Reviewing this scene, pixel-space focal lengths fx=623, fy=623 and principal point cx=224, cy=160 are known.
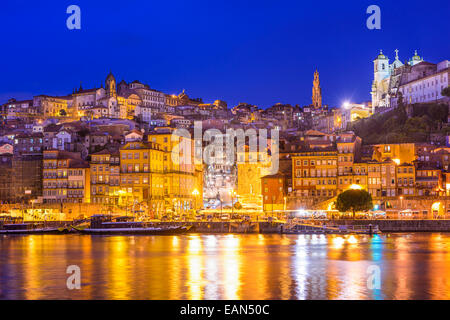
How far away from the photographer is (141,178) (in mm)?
80438

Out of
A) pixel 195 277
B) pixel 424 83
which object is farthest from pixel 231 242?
pixel 424 83

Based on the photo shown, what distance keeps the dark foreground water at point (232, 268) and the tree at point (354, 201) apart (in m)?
6.57

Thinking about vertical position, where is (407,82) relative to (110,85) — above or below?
below

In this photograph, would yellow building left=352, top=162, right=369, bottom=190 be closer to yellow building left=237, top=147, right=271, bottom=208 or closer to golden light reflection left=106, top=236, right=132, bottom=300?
yellow building left=237, top=147, right=271, bottom=208

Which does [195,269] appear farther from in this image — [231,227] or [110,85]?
[110,85]

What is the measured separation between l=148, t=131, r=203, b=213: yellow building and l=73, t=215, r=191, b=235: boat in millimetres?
10324

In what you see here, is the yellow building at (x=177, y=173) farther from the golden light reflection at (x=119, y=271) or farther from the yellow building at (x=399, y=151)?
the yellow building at (x=399, y=151)

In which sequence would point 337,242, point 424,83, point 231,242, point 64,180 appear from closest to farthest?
1. point 337,242
2. point 231,242
3. point 64,180
4. point 424,83

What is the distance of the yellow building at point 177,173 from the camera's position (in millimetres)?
83250

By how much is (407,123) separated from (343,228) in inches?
1842

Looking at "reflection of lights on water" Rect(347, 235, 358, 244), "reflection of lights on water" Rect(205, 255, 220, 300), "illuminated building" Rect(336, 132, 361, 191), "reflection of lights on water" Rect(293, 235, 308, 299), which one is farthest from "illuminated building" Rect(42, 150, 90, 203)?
"reflection of lights on water" Rect(205, 255, 220, 300)

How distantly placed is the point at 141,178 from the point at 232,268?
4199 cm
